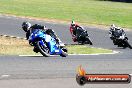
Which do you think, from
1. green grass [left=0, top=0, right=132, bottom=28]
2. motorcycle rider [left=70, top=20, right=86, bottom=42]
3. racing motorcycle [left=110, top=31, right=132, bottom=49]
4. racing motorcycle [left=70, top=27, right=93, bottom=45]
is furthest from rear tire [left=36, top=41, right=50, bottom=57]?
green grass [left=0, top=0, right=132, bottom=28]

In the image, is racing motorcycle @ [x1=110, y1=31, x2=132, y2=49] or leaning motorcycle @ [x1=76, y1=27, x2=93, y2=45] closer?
racing motorcycle @ [x1=110, y1=31, x2=132, y2=49]

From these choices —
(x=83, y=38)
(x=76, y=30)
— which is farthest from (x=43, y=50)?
(x=76, y=30)

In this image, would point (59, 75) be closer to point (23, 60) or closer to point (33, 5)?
point (23, 60)

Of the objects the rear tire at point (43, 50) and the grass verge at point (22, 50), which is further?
the grass verge at point (22, 50)

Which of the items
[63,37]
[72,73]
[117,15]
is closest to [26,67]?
[72,73]

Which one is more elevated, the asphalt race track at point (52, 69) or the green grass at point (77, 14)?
the asphalt race track at point (52, 69)

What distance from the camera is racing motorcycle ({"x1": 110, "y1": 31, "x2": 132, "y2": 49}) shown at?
78.1ft

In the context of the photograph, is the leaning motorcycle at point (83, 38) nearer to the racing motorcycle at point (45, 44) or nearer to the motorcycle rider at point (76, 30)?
the motorcycle rider at point (76, 30)

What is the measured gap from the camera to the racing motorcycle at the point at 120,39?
23.8m

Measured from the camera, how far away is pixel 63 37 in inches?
1152

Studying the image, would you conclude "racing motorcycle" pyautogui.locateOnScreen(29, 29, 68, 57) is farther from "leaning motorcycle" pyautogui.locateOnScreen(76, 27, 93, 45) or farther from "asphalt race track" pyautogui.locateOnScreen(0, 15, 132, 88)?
"leaning motorcycle" pyautogui.locateOnScreen(76, 27, 93, 45)

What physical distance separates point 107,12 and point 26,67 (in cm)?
3217

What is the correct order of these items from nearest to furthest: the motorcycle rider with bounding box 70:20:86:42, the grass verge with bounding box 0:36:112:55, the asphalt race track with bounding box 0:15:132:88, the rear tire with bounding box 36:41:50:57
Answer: the asphalt race track with bounding box 0:15:132:88, the rear tire with bounding box 36:41:50:57, the grass verge with bounding box 0:36:112:55, the motorcycle rider with bounding box 70:20:86:42

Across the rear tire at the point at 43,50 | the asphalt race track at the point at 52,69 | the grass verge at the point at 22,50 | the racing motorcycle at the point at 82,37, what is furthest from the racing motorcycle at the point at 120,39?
the rear tire at the point at 43,50
